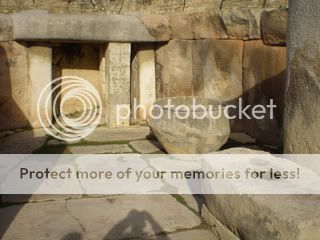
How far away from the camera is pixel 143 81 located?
21.4ft

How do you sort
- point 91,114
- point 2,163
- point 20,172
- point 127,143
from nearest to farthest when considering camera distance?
point 20,172 < point 2,163 < point 127,143 < point 91,114

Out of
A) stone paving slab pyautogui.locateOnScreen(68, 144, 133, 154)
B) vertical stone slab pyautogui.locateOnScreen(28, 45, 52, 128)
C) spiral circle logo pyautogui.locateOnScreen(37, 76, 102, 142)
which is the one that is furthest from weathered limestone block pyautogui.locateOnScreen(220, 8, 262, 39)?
vertical stone slab pyautogui.locateOnScreen(28, 45, 52, 128)

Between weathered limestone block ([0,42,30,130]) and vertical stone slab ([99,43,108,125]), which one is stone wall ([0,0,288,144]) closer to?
vertical stone slab ([99,43,108,125])

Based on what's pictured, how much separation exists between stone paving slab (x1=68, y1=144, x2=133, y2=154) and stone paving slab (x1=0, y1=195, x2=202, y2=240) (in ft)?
4.87

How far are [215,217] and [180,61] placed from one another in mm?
3850

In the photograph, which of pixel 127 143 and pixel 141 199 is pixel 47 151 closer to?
pixel 127 143

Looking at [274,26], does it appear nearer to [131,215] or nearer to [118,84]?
[118,84]

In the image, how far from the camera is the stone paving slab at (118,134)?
5648 millimetres

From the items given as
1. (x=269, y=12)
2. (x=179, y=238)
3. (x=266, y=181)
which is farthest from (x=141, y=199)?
(x=269, y=12)

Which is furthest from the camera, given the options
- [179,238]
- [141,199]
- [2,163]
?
[2,163]

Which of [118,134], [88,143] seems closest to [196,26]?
[118,134]

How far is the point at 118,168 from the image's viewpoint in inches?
169

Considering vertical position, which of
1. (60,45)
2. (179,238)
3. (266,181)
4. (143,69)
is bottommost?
(179,238)

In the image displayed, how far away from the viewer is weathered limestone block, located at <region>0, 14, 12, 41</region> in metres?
5.61
